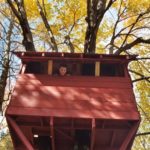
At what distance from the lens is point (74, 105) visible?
37.5 ft

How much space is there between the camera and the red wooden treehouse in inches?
444

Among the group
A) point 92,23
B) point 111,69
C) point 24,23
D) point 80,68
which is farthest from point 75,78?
point 24,23

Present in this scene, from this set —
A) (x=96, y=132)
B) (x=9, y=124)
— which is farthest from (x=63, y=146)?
(x=9, y=124)

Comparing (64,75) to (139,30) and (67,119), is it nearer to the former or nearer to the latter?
(67,119)

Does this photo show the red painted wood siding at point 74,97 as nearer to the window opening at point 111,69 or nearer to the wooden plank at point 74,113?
the wooden plank at point 74,113

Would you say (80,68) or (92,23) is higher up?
(92,23)

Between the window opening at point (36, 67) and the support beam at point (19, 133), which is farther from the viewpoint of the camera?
the window opening at point (36, 67)

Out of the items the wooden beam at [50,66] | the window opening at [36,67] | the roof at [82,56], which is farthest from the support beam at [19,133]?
the roof at [82,56]

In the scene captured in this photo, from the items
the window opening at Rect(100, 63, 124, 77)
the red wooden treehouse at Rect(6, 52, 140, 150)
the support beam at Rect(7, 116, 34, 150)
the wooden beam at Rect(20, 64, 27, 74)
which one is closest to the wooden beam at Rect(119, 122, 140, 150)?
the red wooden treehouse at Rect(6, 52, 140, 150)

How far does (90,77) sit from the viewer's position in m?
12.2

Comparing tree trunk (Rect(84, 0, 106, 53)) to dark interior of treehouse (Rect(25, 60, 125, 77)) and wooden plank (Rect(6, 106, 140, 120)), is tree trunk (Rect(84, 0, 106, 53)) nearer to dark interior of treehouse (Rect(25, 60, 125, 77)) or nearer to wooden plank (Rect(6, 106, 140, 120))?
dark interior of treehouse (Rect(25, 60, 125, 77))

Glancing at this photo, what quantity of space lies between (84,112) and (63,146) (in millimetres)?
1968

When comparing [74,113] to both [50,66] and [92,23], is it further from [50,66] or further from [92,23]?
[92,23]

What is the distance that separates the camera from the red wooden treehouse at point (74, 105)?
11.3m
